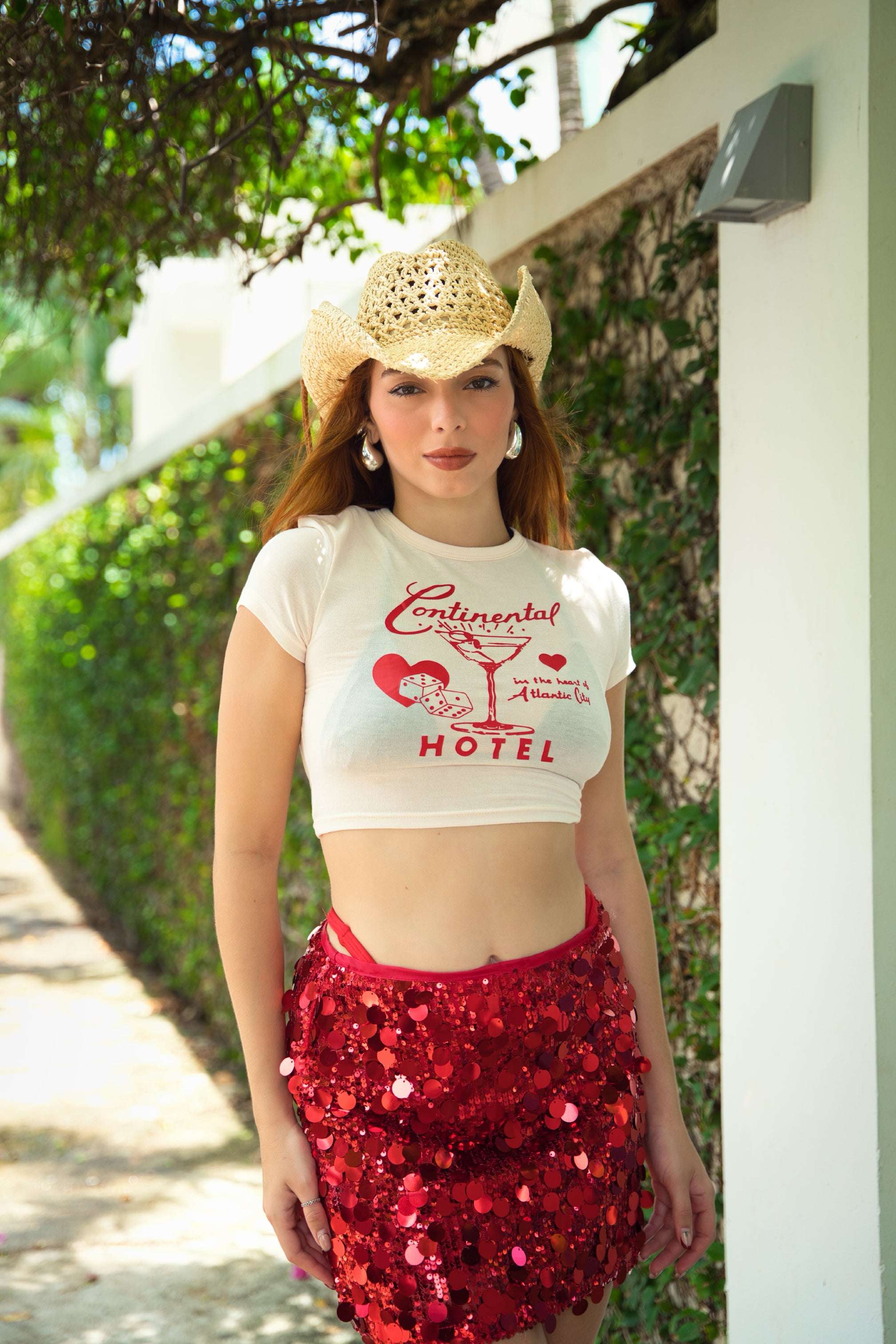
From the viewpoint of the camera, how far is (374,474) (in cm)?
217

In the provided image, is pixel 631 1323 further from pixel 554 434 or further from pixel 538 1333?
pixel 554 434

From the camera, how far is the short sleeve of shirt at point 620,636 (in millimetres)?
2086

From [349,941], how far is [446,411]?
82cm

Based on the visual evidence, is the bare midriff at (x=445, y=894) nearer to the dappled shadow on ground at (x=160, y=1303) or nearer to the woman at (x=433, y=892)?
the woman at (x=433, y=892)

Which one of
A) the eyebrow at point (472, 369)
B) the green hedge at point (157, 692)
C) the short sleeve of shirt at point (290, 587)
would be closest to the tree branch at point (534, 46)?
the green hedge at point (157, 692)

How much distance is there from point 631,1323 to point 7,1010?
14.7ft

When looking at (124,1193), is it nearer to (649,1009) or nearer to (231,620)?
(231,620)

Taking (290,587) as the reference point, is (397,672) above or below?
below

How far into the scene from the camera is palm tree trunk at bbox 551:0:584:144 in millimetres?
4617

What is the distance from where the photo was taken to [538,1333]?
178 cm

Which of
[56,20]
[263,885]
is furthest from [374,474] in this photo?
[56,20]

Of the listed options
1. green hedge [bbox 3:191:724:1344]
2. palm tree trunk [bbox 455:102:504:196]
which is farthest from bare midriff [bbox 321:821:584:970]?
palm tree trunk [bbox 455:102:504:196]

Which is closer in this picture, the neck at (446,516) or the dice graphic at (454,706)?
the dice graphic at (454,706)

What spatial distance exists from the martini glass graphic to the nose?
1.01 ft
